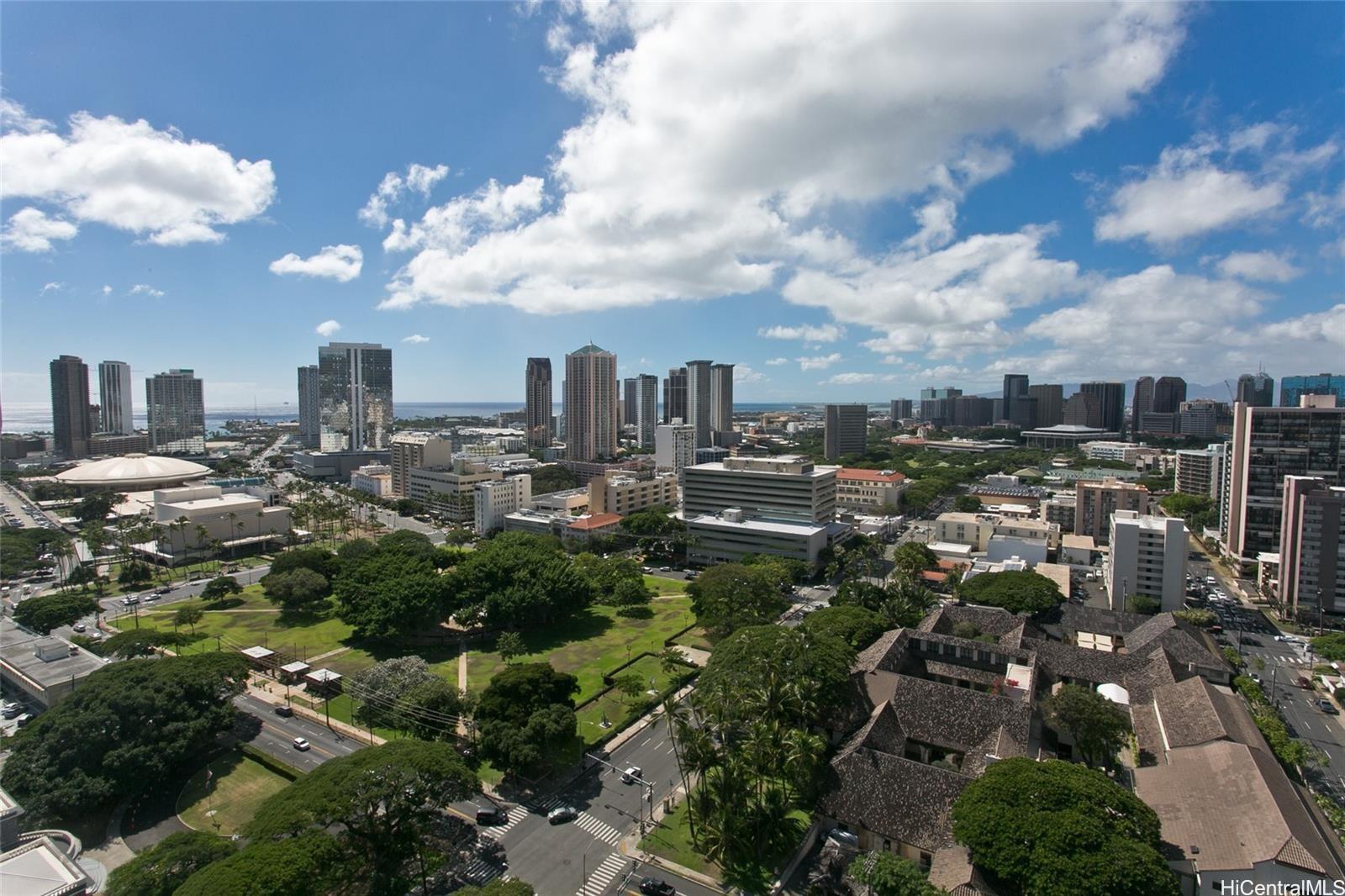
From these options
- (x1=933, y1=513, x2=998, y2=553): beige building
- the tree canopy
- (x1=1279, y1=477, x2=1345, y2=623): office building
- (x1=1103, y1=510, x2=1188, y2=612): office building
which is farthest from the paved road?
(x1=1279, y1=477, x2=1345, y2=623): office building

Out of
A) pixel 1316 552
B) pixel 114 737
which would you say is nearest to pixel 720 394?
pixel 1316 552

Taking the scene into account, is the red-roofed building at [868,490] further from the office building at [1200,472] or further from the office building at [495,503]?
the office building at [495,503]

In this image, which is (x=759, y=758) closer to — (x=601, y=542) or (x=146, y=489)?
(x=601, y=542)

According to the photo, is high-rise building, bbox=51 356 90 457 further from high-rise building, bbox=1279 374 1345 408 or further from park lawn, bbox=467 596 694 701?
high-rise building, bbox=1279 374 1345 408

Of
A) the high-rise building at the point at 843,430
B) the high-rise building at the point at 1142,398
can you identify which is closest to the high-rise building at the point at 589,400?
the high-rise building at the point at 843,430

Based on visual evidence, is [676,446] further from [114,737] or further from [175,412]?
[175,412]

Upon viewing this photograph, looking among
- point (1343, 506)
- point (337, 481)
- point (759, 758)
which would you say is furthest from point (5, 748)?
point (337, 481)
